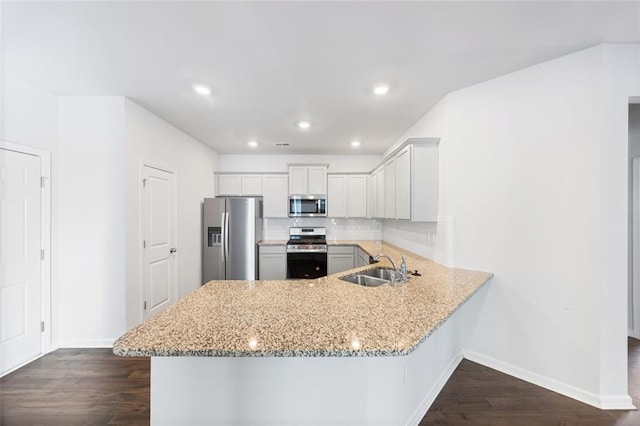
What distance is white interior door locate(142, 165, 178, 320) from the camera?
300cm

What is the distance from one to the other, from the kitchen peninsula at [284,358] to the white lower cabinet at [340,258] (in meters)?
3.13

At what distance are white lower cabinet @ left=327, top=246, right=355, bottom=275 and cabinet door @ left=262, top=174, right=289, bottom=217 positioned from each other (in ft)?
3.71

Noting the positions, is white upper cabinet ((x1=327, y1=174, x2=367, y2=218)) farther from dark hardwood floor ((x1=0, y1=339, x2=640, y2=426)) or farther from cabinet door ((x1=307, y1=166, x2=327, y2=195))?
dark hardwood floor ((x1=0, y1=339, x2=640, y2=426))

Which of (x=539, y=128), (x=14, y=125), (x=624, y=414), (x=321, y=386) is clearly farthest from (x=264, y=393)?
(x=14, y=125)

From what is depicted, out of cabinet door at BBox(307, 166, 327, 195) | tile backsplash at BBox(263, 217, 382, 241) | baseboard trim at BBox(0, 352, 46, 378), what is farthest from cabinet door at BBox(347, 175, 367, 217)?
baseboard trim at BBox(0, 352, 46, 378)

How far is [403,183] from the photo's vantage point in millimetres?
2951

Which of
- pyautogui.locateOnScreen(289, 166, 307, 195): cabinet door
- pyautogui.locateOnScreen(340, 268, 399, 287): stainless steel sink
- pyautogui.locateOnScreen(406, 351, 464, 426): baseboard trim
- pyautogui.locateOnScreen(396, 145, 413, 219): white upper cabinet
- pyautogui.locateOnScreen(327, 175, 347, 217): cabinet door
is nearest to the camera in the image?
pyautogui.locateOnScreen(406, 351, 464, 426): baseboard trim

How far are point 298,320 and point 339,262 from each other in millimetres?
3450

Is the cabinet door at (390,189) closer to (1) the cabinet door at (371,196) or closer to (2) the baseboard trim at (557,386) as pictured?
(1) the cabinet door at (371,196)

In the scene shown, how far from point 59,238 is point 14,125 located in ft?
3.62

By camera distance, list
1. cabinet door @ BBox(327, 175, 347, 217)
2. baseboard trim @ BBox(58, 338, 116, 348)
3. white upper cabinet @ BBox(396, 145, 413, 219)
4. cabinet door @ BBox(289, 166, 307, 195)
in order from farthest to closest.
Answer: cabinet door @ BBox(327, 175, 347, 217) < cabinet door @ BBox(289, 166, 307, 195) < white upper cabinet @ BBox(396, 145, 413, 219) < baseboard trim @ BBox(58, 338, 116, 348)

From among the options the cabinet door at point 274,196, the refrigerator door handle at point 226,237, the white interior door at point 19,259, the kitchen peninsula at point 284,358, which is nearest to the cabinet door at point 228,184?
the cabinet door at point 274,196

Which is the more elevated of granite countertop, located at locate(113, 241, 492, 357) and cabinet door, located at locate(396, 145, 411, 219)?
cabinet door, located at locate(396, 145, 411, 219)

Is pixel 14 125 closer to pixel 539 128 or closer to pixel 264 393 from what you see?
pixel 264 393
